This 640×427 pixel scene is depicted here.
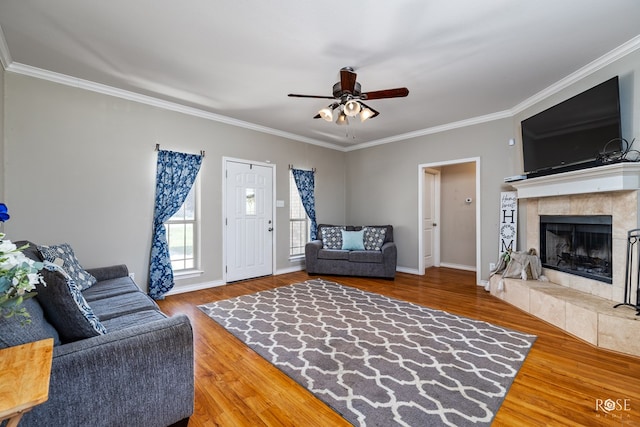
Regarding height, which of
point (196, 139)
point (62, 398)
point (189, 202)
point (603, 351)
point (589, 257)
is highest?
point (196, 139)

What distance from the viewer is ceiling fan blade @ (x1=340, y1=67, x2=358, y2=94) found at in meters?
2.53

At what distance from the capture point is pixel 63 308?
137 centimetres

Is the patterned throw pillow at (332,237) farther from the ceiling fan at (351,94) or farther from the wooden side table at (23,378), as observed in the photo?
the wooden side table at (23,378)

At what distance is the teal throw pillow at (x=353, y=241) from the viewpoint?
5199mm

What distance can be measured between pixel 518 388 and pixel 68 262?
3.82 meters

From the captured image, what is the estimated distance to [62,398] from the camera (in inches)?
47.8

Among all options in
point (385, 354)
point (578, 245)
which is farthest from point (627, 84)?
point (385, 354)

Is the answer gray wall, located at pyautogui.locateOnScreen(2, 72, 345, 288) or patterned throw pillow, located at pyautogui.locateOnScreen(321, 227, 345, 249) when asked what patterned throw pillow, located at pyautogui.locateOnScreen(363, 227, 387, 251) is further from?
gray wall, located at pyautogui.locateOnScreen(2, 72, 345, 288)

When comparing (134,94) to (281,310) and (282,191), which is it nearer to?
(282,191)

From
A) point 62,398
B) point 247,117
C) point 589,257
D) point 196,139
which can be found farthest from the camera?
point 247,117

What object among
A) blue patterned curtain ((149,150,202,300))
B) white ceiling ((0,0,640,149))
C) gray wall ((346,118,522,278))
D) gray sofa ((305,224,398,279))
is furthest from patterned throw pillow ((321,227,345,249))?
blue patterned curtain ((149,150,202,300))

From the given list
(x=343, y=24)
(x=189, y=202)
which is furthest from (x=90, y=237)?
(x=343, y=24)

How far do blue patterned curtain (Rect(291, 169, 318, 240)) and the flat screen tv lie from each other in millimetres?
3558

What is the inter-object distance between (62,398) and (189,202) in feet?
10.9
